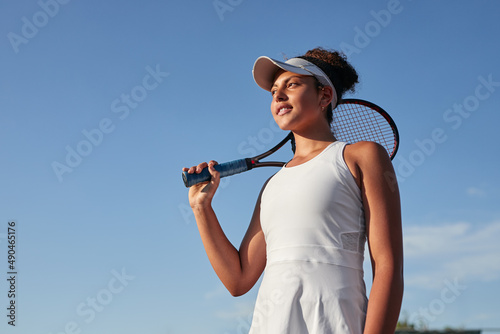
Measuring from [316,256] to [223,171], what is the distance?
122 cm

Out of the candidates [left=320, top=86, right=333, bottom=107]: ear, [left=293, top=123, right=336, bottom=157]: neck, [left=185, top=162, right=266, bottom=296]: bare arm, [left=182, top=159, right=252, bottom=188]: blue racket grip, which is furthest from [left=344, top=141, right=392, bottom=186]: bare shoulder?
[left=182, top=159, right=252, bottom=188]: blue racket grip

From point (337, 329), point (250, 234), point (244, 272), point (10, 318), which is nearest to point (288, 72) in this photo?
point (250, 234)

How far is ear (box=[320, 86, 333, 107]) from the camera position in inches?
123

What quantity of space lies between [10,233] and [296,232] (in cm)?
655

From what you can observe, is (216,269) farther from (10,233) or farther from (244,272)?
(10,233)

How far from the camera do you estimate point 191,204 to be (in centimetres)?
336

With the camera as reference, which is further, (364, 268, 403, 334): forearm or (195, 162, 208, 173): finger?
(195, 162, 208, 173): finger

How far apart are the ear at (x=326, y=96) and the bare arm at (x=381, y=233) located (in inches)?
17.3

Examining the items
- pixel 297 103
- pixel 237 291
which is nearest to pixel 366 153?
pixel 297 103

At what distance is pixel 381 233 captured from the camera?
8.40ft

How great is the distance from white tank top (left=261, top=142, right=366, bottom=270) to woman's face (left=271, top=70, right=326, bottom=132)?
283 millimetres

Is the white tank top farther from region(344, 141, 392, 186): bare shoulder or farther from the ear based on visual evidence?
the ear

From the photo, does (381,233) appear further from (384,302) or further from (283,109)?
(283,109)

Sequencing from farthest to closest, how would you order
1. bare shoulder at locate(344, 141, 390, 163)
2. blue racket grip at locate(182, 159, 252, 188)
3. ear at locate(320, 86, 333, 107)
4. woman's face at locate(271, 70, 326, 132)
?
blue racket grip at locate(182, 159, 252, 188), ear at locate(320, 86, 333, 107), woman's face at locate(271, 70, 326, 132), bare shoulder at locate(344, 141, 390, 163)
